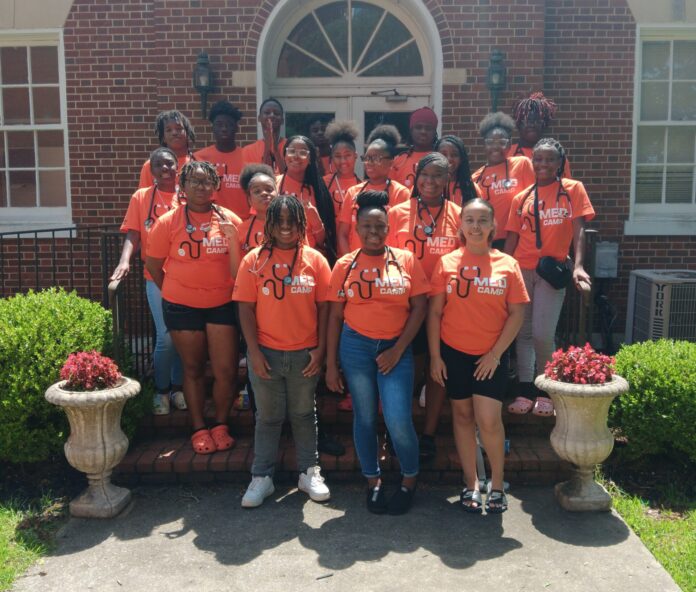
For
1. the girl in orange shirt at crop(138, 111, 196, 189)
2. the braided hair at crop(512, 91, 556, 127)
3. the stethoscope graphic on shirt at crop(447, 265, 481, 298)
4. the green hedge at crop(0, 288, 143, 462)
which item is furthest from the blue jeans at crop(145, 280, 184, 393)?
the braided hair at crop(512, 91, 556, 127)

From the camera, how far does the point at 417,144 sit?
5.44 m

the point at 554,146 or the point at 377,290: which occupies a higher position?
the point at 554,146

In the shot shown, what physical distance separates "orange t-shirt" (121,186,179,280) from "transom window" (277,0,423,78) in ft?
10.5

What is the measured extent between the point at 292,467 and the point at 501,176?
256cm

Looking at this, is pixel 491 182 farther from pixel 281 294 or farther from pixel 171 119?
pixel 171 119

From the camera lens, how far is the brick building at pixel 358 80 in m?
7.21

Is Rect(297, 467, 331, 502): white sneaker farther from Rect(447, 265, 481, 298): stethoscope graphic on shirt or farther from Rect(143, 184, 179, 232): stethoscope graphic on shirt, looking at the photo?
Rect(143, 184, 179, 232): stethoscope graphic on shirt

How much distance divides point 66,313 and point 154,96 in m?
3.25

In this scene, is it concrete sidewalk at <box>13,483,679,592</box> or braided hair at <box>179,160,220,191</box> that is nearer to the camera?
concrete sidewalk at <box>13,483,679,592</box>

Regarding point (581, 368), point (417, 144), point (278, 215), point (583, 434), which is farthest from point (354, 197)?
point (583, 434)

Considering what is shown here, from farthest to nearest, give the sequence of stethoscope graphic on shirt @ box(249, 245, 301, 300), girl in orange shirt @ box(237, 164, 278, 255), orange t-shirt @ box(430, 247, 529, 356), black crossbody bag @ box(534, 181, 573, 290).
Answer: black crossbody bag @ box(534, 181, 573, 290)
girl in orange shirt @ box(237, 164, 278, 255)
stethoscope graphic on shirt @ box(249, 245, 301, 300)
orange t-shirt @ box(430, 247, 529, 356)

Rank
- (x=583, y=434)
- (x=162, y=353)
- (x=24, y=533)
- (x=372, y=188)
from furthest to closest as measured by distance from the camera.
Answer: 1. (x=162, y=353)
2. (x=372, y=188)
3. (x=583, y=434)
4. (x=24, y=533)

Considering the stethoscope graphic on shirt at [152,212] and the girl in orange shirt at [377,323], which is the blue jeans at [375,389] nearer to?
the girl in orange shirt at [377,323]

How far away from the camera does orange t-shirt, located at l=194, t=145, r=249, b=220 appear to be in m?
5.69
